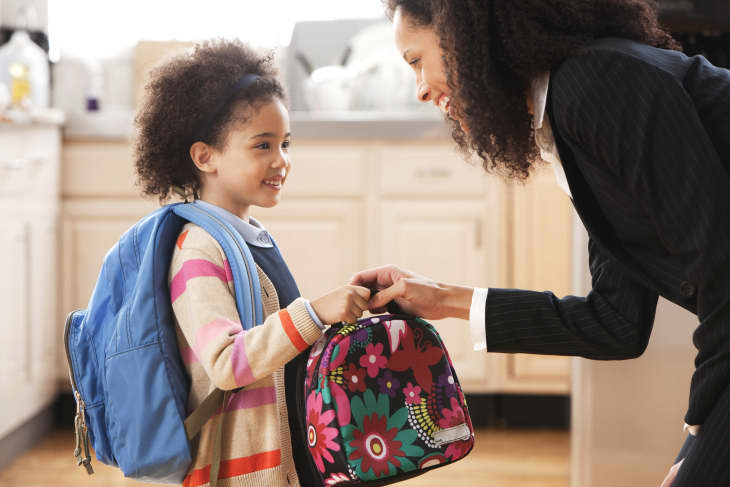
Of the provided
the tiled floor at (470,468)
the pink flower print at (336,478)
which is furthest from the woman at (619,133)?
the tiled floor at (470,468)

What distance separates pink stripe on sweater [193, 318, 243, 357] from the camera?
3.44 feet

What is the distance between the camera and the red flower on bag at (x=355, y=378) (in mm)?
1032

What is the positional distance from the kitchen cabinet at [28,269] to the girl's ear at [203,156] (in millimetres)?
1215

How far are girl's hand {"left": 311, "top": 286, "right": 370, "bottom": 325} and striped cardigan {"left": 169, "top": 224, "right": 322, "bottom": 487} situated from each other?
0.06 feet

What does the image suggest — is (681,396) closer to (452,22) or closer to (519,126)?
(519,126)

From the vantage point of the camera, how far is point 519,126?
3.30 ft

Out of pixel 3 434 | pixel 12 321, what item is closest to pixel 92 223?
pixel 12 321

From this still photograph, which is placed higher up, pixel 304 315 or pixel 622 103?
pixel 622 103

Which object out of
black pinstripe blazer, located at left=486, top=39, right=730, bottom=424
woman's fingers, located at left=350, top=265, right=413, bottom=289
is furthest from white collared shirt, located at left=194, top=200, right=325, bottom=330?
black pinstripe blazer, located at left=486, top=39, right=730, bottom=424

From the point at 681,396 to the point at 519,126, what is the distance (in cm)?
90

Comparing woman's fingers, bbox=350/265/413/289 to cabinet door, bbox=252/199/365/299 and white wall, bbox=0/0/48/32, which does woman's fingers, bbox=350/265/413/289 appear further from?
white wall, bbox=0/0/48/32

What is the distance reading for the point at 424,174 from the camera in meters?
2.76

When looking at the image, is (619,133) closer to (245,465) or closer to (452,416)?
(452,416)

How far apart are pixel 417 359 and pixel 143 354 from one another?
1.08 ft
